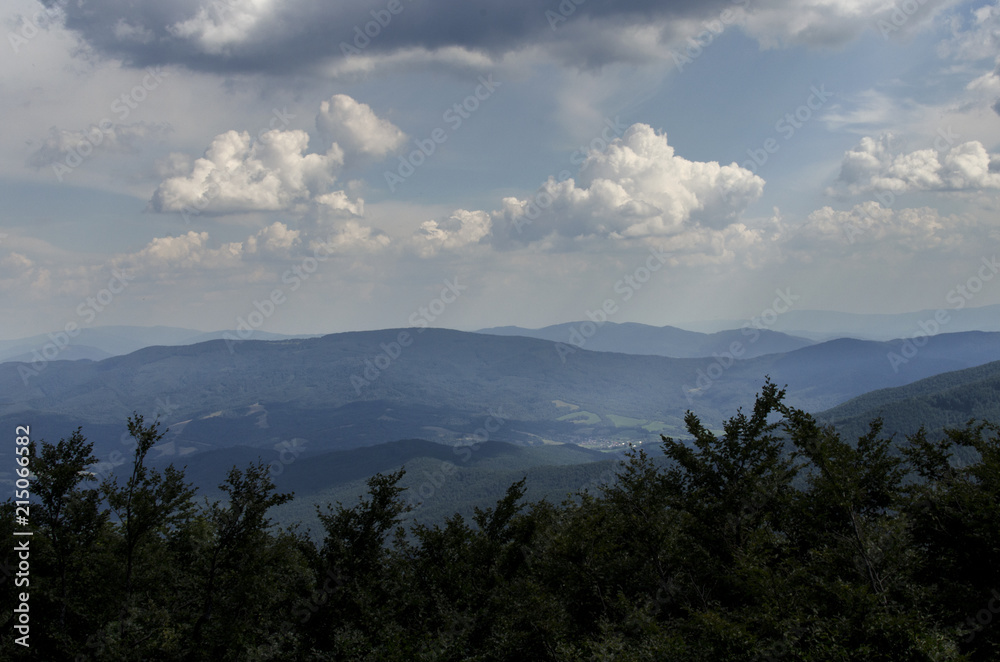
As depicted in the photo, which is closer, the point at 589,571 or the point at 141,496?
the point at 141,496

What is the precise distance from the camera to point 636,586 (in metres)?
30.0

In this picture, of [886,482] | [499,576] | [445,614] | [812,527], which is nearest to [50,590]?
[445,614]

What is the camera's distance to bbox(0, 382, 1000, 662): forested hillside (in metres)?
18.7

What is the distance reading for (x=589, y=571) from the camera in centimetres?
2791

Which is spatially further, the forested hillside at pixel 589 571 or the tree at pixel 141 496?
the tree at pixel 141 496

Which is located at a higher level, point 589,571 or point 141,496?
point 141,496

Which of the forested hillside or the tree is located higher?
the tree

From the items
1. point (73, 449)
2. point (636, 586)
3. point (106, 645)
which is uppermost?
point (73, 449)

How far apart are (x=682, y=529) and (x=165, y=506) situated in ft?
77.3

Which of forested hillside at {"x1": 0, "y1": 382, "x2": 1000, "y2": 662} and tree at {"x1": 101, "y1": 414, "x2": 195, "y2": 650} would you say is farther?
tree at {"x1": 101, "y1": 414, "x2": 195, "y2": 650}

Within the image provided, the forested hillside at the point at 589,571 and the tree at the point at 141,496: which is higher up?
the tree at the point at 141,496

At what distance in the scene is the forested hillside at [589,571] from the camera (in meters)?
18.7

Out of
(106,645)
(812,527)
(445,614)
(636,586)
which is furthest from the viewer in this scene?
(636,586)

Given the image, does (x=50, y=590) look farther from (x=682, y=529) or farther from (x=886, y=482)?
(x=886, y=482)
